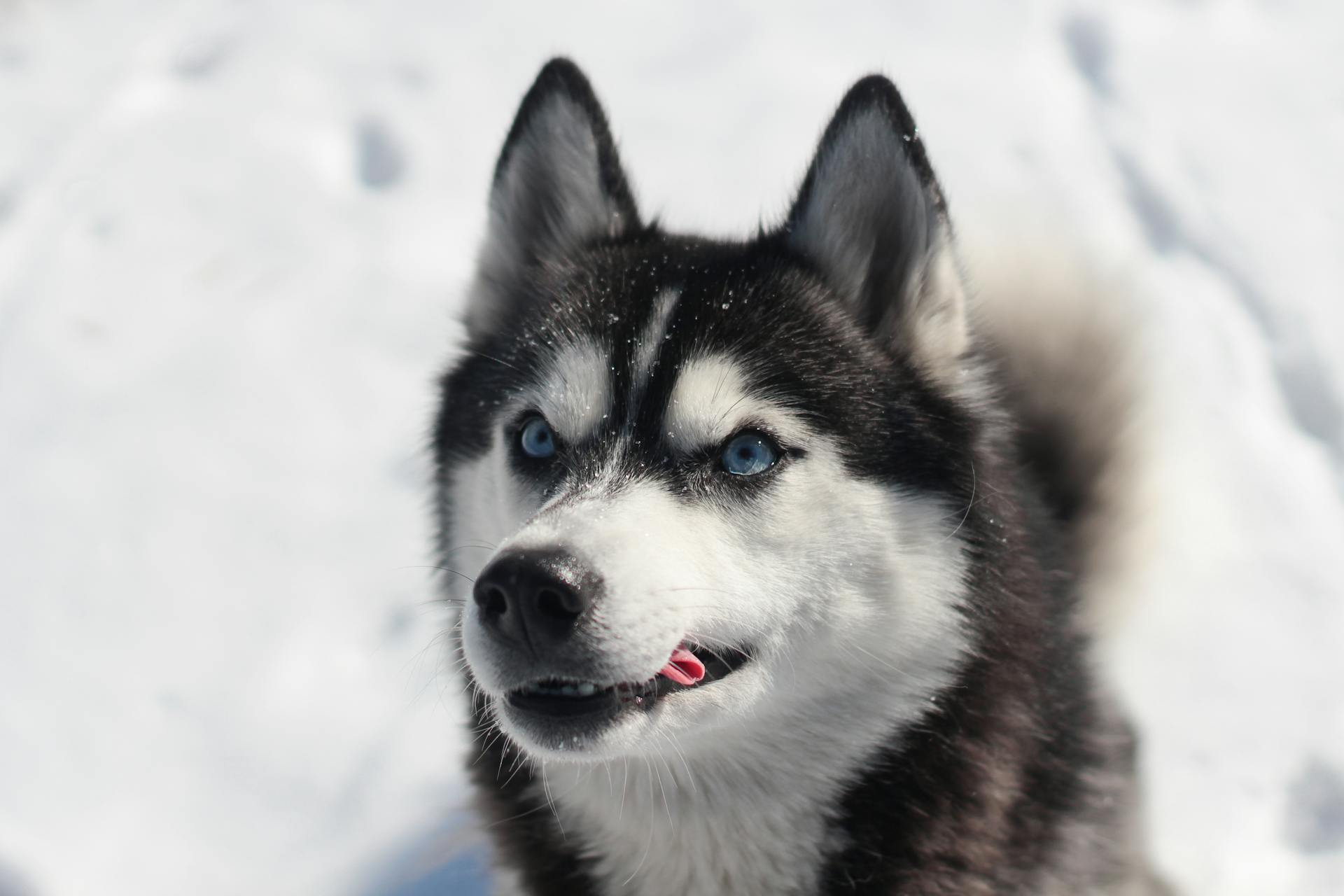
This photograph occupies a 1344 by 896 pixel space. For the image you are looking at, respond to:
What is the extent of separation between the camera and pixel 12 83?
4.63m

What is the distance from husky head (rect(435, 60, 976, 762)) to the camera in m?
1.61

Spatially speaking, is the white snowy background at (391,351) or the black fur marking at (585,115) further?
the white snowy background at (391,351)

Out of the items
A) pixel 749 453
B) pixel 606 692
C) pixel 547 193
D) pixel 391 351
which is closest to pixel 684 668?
pixel 606 692

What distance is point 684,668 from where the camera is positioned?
171 centimetres

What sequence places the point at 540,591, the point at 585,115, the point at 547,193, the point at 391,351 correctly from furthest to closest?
the point at 391,351
the point at 547,193
the point at 585,115
the point at 540,591

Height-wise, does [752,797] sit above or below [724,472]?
below

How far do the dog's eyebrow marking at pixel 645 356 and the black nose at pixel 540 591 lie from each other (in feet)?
1.31

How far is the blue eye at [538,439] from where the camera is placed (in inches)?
76.0

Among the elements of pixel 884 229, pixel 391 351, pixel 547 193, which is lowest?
pixel 884 229

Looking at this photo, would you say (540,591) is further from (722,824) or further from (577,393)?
(722,824)

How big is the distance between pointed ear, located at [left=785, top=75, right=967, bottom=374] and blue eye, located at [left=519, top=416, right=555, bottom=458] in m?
0.59

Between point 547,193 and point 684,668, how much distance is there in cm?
110

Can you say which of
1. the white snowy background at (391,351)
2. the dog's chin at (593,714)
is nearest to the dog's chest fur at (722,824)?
the dog's chin at (593,714)

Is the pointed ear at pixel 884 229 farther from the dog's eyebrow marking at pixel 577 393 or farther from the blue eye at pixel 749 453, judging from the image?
the dog's eyebrow marking at pixel 577 393
